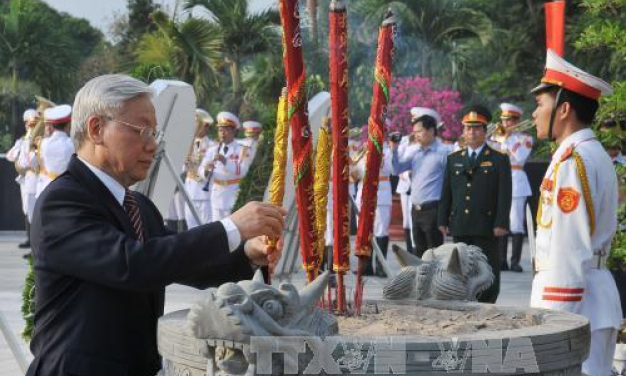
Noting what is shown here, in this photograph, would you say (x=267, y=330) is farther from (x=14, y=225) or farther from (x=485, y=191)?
(x=14, y=225)

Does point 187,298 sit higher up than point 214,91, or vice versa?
point 214,91

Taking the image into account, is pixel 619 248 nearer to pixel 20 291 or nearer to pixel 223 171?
pixel 20 291

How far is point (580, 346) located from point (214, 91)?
2599cm

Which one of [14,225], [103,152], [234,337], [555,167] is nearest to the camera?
[234,337]

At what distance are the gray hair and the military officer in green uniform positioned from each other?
6.49 m

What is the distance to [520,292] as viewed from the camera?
1132 cm

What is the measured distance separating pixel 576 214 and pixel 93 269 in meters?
2.31

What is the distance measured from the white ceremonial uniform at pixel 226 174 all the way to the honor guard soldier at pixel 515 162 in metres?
3.41

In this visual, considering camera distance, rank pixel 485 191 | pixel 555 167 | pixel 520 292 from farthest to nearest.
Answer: pixel 520 292 → pixel 485 191 → pixel 555 167

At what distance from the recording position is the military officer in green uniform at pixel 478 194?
31.2 ft

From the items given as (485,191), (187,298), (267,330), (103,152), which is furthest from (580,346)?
(187,298)

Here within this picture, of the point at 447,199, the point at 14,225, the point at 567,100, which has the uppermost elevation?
the point at 567,100

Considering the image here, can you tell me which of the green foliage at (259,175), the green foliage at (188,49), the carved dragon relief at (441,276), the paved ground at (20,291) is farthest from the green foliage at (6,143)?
the carved dragon relief at (441,276)

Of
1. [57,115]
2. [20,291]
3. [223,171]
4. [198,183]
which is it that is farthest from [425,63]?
[20,291]
